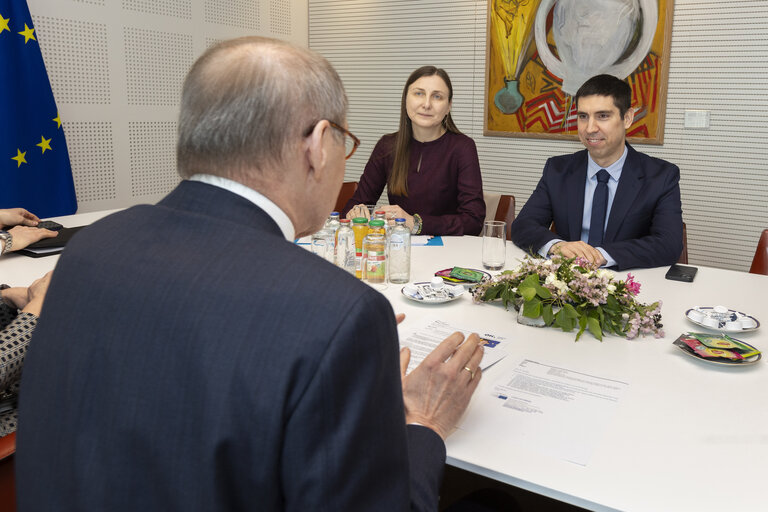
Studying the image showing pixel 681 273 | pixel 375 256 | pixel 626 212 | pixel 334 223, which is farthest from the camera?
pixel 626 212

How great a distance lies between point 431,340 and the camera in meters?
1.71

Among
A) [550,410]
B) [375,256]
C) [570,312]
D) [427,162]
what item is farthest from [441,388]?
[427,162]

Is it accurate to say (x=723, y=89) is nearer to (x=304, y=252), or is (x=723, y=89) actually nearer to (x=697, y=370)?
(x=697, y=370)

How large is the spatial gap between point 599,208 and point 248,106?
2356 millimetres

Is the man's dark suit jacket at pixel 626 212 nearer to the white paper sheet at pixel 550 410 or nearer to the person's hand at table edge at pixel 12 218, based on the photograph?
the white paper sheet at pixel 550 410

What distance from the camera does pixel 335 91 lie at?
0.96 m

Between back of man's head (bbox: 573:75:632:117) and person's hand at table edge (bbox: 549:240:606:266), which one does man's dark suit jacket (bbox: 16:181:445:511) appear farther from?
back of man's head (bbox: 573:75:632:117)

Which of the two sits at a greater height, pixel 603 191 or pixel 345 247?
pixel 603 191

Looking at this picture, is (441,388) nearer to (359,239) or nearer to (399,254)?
(399,254)

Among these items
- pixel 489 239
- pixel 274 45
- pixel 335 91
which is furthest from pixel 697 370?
pixel 274 45

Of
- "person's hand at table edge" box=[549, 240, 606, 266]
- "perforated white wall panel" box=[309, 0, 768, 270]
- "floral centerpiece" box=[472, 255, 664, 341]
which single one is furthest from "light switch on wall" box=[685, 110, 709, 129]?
"floral centerpiece" box=[472, 255, 664, 341]

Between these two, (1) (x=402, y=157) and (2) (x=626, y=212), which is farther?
(1) (x=402, y=157)

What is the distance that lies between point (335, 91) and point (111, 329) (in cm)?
45

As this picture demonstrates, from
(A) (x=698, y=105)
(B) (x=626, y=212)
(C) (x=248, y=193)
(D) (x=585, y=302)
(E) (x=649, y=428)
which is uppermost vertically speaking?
(A) (x=698, y=105)
